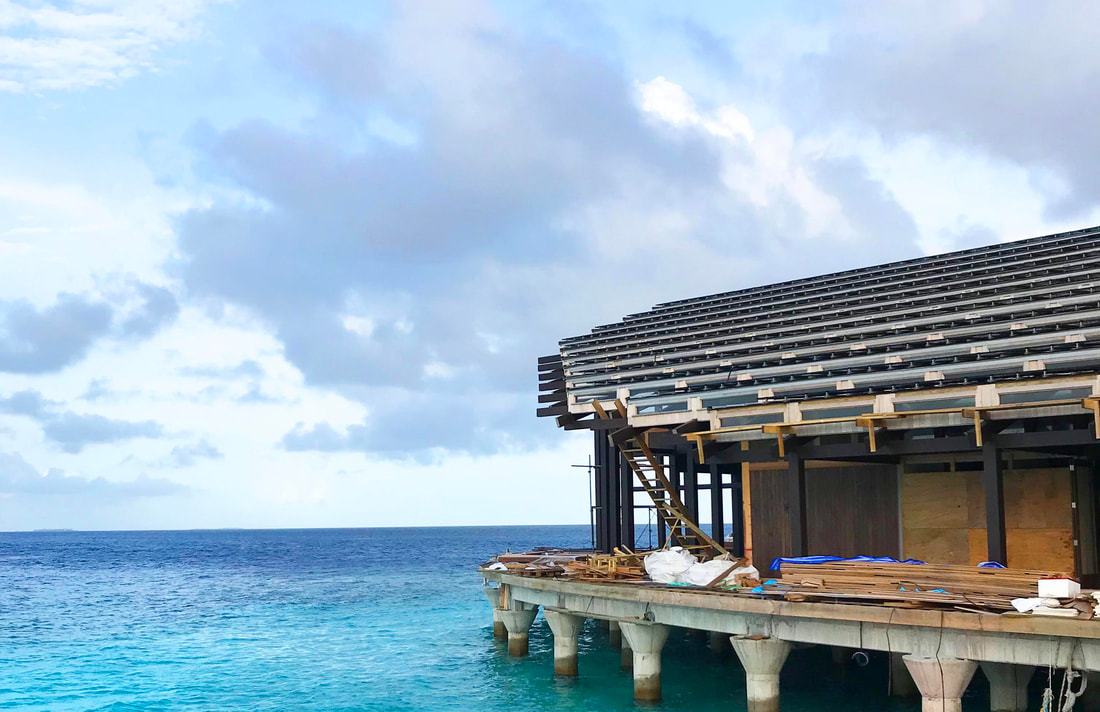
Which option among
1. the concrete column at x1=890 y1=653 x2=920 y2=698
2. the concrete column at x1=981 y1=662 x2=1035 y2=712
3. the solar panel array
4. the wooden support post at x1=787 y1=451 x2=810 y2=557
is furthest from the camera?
the wooden support post at x1=787 y1=451 x2=810 y2=557

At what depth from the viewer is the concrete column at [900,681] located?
72.4 ft

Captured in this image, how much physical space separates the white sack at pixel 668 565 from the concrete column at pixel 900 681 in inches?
187

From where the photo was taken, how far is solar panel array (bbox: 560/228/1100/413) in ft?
75.6

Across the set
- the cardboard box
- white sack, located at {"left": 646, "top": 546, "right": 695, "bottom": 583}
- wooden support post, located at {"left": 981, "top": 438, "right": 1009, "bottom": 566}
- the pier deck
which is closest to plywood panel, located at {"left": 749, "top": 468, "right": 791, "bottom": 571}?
white sack, located at {"left": 646, "top": 546, "right": 695, "bottom": 583}

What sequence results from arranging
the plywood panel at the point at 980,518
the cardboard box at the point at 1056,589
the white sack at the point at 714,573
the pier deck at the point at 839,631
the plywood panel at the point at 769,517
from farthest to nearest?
1. the plywood panel at the point at 769,517
2. the plywood panel at the point at 980,518
3. the white sack at the point at 714,573
4. the cardboard box at the point at 1056,589
5. the pier deck at the point at 839,631

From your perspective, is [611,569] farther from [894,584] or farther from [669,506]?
[894,584]

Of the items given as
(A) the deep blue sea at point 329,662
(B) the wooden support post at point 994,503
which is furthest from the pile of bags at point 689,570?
(B) the wooden support post at point 994,503

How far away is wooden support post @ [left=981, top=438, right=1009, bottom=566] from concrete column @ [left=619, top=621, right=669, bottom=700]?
22.7 feet

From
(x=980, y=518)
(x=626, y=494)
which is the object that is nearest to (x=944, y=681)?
(x=980, y=518)

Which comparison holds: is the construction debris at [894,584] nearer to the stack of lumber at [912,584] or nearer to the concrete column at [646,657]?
the stack of lumber at [912,584]

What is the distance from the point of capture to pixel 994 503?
816 inches

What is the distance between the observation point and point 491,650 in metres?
33.3

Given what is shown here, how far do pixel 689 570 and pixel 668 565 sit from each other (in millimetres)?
824

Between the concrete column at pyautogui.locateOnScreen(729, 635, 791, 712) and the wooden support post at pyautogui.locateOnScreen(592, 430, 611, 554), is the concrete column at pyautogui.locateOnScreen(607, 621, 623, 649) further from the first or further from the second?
the concrete column at pyautogui.locateOnScreen(729, 635, 791, 712)
